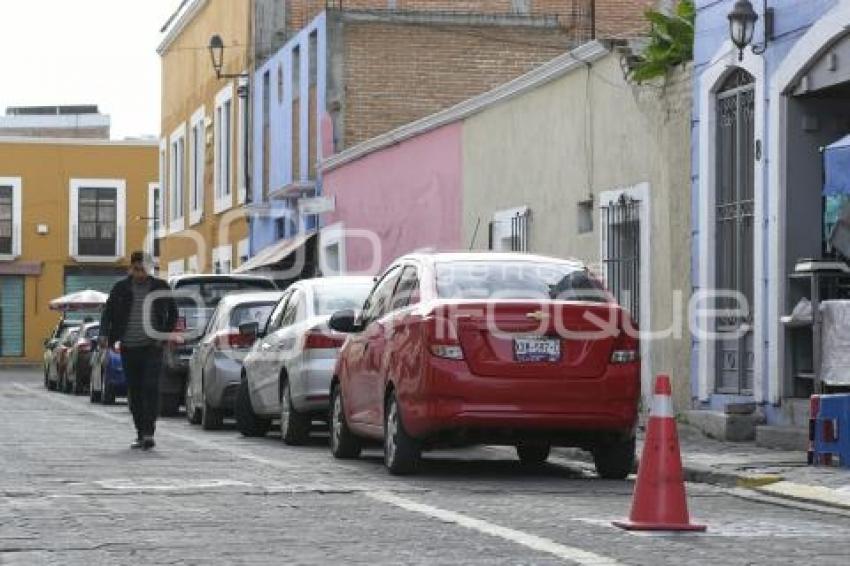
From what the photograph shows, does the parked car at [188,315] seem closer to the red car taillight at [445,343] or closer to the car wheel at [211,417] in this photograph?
the car wheel at [211,417]

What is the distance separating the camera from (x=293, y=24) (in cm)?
4059

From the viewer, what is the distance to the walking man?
56.7ft

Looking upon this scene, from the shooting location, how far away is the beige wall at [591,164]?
19641mm

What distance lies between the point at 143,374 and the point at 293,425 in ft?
4.82

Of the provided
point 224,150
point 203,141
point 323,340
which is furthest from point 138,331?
point 203,141

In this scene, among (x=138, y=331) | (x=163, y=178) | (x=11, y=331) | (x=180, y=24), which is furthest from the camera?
(x=11, y=331)

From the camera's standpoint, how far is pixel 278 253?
37.2 metres

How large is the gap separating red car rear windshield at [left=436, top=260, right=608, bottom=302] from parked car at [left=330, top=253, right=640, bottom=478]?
1 centimetres

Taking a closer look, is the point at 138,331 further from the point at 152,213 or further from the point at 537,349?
Answer: the point at 152,213

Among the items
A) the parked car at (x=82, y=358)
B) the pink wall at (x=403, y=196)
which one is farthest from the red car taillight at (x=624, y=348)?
the parked car at (x=82, y=358)

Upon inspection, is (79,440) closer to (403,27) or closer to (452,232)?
(452,232)

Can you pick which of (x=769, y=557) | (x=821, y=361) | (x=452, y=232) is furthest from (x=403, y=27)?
(x=769, y=557)

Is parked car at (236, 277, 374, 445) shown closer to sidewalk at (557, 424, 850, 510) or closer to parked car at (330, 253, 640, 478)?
sidewalk at (557, 424, 850, 510)

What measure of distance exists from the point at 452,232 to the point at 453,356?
1478 cm
